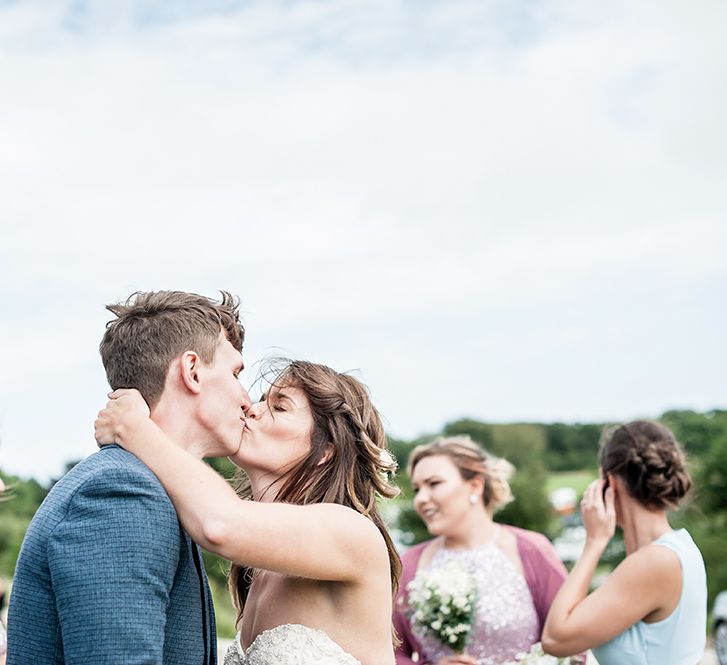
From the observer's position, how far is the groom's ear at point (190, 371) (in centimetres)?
317

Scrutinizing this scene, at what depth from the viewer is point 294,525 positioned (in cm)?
307

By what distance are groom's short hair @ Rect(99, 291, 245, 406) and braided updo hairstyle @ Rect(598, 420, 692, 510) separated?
267 centimetres

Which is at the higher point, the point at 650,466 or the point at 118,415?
the point at 118,415

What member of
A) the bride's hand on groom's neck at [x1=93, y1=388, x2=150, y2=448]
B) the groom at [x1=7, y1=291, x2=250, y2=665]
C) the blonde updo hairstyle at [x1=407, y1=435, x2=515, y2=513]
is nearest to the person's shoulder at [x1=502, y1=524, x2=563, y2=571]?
the blonde updo hairstyle at [x1=407, y1=435, x2=515, y2=513]

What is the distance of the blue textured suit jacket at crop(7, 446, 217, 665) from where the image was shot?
8.75 feet

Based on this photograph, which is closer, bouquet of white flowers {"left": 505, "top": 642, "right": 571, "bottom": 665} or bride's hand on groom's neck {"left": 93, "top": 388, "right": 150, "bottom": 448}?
bride's hand on groom's neck {"left": 93, "top": 388, "right": 150, "bottom": 448}

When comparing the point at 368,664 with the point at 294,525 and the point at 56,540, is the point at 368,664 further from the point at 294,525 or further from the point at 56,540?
the point at 56,540

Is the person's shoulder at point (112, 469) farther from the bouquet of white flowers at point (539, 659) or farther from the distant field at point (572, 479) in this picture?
the distant field at point (572, 479)

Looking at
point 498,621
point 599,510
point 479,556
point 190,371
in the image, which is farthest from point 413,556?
point 190,371

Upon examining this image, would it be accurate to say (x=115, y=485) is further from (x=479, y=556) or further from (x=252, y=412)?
(x=479, y=556)

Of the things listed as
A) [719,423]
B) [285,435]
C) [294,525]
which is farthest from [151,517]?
[719,423]

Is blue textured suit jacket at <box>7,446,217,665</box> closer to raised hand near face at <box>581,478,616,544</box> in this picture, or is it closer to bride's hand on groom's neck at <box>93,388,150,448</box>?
bride's hand on groom's neck at <box>93,388,150,448</box>

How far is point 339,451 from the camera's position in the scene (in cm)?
384

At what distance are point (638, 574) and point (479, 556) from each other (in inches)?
75.9
